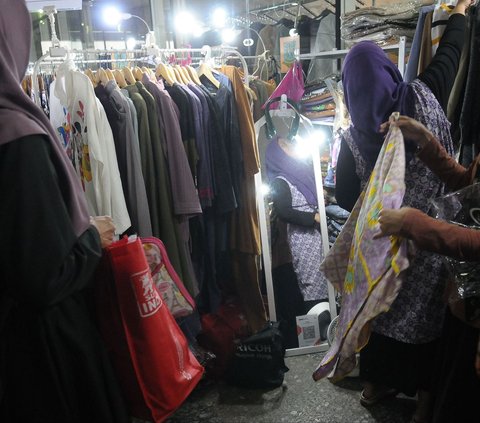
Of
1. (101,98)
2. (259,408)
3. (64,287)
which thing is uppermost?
(101,98)

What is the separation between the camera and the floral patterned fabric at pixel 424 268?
145 centimetres

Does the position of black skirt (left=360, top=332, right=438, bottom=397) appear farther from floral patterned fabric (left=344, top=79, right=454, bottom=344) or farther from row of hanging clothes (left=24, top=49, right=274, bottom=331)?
row of hanging clothes (left=24, top=49, right=274, bottom=331)

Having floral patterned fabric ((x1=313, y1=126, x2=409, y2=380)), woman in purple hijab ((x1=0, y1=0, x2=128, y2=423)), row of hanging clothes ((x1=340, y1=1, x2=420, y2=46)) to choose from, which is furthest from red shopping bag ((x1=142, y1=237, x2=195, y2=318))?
row of hanging clothes ((x1=340, y1=1, x2=420, y2=46))

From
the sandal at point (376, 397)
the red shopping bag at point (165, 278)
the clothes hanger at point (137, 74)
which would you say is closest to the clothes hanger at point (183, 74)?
the clothes hanger at point (137, 74)

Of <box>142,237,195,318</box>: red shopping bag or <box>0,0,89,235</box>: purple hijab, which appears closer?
<box>0,0,89,235</box>: purple hijab

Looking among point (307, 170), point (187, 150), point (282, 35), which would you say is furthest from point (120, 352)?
point (282, 35)

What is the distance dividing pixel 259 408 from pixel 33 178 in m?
1.50

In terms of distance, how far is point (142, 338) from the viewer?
117cm

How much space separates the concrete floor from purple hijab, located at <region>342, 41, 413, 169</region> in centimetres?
112

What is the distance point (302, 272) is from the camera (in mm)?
2248

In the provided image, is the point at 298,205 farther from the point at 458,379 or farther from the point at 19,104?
the point at 19,104

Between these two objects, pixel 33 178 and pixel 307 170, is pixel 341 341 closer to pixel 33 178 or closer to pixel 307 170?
pixel 33 178

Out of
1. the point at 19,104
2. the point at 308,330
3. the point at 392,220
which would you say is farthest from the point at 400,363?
the point at 19,104

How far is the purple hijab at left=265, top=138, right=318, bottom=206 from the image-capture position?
7.25 feet
